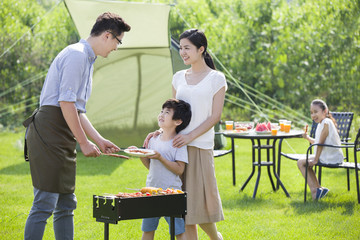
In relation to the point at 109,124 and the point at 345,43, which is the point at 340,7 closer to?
the point at 345,43

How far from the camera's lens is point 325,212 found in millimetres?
4941

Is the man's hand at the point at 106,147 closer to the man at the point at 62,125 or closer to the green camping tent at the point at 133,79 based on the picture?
the man at the point at 62,125

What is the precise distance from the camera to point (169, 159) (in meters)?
3.34

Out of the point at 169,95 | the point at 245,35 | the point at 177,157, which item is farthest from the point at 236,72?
the point at 177,157

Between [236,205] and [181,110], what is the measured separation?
2196 millimetres

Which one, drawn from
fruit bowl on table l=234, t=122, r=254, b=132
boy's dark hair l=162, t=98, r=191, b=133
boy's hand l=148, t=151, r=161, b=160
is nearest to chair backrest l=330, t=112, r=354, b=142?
fruit bowl on table l=234, t=122, r=254, b=132

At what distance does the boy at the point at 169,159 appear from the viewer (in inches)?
129

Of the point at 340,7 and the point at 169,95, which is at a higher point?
the point at 340,7

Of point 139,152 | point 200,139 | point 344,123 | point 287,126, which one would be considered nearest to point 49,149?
point 139,152

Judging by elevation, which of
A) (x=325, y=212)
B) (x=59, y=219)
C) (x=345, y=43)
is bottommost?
(x=325, y=212)

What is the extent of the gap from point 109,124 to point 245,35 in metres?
5.19

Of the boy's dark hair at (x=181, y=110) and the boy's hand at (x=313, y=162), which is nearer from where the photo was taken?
A: the boy's dark hair at (x=181, y=110)

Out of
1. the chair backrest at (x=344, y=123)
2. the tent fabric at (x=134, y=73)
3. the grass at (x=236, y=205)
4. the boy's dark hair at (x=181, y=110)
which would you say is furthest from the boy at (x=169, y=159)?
the tent fabric at (x=134, y=73)

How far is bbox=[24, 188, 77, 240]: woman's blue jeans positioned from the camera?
304 cm
